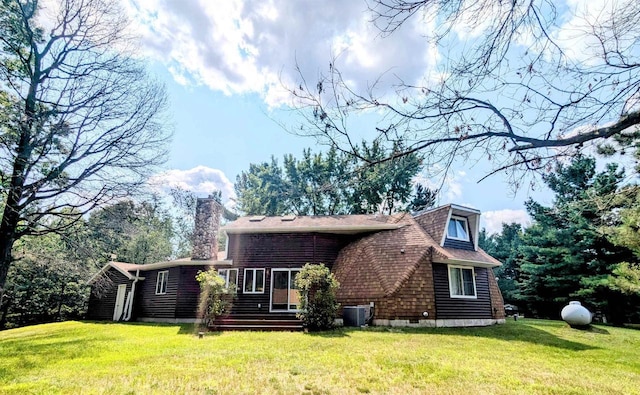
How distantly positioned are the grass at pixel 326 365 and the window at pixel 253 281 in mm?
4706

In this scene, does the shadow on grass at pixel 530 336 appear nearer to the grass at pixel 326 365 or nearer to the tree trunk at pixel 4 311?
the grass at pixel 326 365

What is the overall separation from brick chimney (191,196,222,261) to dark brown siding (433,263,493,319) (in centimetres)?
1047

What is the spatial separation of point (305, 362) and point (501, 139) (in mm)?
5547

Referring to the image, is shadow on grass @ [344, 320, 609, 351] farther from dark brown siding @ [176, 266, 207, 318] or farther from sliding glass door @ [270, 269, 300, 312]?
dark brown siding @ [176, 266, 207, 318]

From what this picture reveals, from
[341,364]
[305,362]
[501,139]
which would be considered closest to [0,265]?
[305,362]

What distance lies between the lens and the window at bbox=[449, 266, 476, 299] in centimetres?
1411

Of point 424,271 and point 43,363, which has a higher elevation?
point 424,271

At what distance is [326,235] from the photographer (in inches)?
637

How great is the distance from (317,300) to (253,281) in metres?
4.75

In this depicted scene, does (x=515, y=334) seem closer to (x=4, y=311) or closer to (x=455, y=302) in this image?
(x=455, y=302)

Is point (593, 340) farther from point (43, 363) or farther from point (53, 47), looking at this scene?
point (53, 47)

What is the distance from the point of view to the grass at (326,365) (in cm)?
519

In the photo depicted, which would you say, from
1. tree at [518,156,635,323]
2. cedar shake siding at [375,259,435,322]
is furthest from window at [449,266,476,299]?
tree at [518,156,635,323]

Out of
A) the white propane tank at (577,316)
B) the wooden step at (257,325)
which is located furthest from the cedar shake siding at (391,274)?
the white propane tank at (577,316)
